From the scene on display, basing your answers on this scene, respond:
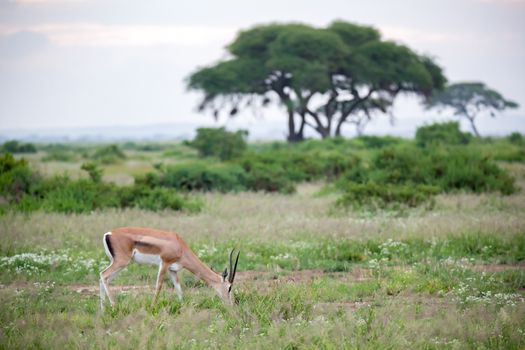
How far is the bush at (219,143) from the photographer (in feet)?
111

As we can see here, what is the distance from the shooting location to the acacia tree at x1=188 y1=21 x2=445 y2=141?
50.8 m

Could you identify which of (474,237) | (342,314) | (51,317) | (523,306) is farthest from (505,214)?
(51,317)

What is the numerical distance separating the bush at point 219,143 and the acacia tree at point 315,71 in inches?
565

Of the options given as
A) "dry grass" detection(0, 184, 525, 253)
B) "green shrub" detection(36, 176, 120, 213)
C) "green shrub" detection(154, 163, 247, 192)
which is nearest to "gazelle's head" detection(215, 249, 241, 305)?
"dry grass" detection(0, 184, 525, 253)

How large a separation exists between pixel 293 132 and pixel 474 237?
43392 mm

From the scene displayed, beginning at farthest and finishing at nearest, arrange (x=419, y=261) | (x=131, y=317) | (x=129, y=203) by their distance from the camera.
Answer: (x=129, y=203), (x=419, y=261), (x=131, y=317)

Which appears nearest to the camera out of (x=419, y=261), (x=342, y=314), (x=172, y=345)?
(x=172, y=345)

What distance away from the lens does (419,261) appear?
11.7 meters

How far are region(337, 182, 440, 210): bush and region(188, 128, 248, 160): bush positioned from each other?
14.9 metres

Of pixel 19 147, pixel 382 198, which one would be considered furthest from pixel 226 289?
pixel 19 147

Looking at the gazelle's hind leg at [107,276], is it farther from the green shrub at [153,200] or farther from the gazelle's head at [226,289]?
the green shrub at [153,200]

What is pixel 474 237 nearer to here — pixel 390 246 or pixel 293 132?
pixel 390 246

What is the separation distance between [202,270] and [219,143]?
2622cm

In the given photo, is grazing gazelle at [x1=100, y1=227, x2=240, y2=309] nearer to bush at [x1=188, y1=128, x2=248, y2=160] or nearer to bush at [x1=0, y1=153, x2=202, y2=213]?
bush at [x1=0, y1=153, x2=202, y2=213]
